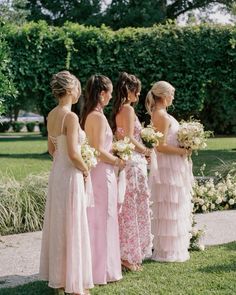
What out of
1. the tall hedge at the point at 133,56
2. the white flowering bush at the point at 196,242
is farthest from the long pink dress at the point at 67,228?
the tall hedge at the point at 133,56

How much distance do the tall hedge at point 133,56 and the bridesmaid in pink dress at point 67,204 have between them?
13526mm

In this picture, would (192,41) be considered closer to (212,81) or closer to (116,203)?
(212,81)

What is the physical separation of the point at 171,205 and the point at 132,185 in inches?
26.4

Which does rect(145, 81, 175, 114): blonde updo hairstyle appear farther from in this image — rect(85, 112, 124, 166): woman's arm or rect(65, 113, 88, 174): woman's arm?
rect(65, 113, 88, 174): woman's arm

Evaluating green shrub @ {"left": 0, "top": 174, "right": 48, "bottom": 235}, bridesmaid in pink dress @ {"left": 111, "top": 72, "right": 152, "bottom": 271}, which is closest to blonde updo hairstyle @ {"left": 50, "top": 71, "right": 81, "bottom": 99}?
bridesmaid in pink dress @ {"left": 111, "top": 72, "right": 152, "bottom": 271}

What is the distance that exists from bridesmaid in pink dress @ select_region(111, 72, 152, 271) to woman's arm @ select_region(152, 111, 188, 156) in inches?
11.1

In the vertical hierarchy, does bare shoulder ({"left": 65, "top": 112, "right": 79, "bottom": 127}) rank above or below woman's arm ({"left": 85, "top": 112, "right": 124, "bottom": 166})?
above

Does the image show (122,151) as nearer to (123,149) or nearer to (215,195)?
(123,149)

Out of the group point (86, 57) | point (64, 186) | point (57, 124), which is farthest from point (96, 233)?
point (86, 57)

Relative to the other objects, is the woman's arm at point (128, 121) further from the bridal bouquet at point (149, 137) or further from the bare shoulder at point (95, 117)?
the bare shoulder at point (95, 117)

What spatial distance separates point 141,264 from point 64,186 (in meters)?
1.80

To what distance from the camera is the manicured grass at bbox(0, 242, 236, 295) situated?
5.32 m

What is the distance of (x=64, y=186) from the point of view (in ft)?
16.2

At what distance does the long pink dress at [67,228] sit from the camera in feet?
16.1
